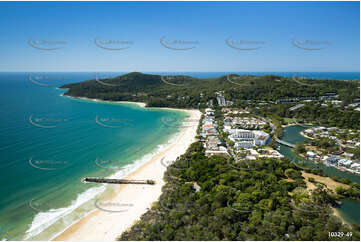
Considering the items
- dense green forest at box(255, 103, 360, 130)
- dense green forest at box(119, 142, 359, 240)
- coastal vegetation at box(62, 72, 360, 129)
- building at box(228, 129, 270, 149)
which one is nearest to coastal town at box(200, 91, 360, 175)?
building at box(228, 129, 270, 149)

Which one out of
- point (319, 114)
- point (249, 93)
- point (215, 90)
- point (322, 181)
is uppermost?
point (215, 90)

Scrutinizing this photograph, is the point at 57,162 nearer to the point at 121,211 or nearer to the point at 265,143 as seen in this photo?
the point at 121,211

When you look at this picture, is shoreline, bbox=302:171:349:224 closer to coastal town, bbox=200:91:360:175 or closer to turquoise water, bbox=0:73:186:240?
coastal town, bbox=200:91:360:175

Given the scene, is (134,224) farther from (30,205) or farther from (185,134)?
(185,134)

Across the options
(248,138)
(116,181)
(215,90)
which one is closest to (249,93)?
(215,90)

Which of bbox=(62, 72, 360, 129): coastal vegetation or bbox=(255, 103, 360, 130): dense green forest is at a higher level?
bbox=(62, 72, 360, 129): coastal vegetation

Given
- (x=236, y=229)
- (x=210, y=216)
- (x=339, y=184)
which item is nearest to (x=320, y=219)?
(x=236, y=229)
